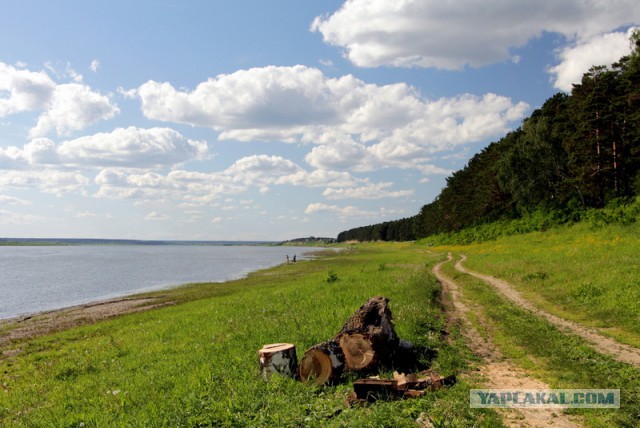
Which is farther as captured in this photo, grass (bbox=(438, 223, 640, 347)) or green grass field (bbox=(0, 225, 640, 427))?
grass (bbox=(438, 223, 640, 347))

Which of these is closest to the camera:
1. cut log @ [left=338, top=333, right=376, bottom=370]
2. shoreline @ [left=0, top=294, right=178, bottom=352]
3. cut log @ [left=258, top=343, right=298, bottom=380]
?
cut log @ [left=258, top=343, right=298, bottom=380]

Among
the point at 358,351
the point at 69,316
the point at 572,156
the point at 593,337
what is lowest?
the point at 69,316

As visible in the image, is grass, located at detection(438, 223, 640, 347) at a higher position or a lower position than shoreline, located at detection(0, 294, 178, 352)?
higher

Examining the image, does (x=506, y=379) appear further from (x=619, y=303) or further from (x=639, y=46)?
(x=639, y=46)

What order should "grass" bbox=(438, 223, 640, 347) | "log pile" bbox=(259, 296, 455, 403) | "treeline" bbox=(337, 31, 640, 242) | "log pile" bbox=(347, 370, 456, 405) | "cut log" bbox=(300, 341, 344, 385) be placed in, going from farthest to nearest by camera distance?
1. "treeline" bbox=(337, 31, 640, 242)
2. "grass" bbox=(438, 223, 640, 347)
3. "cut log" bbox=(300, 341, 344, 385)
4. "log pile" bbox=(259, 296, 455, 403)
5. "log pile" bbox=(347, 370, 456, 405)

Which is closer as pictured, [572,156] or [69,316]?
[69,316]

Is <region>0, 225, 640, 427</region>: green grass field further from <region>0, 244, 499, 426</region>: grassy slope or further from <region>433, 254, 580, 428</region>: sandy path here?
<region>433, 254, 580, 428</region>: sandy path

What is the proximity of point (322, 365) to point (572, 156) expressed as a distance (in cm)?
5064

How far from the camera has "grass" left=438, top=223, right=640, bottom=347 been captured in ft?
49.1

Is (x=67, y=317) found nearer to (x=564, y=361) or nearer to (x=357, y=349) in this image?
(x=357, y=349)

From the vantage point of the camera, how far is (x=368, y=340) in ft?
31.7

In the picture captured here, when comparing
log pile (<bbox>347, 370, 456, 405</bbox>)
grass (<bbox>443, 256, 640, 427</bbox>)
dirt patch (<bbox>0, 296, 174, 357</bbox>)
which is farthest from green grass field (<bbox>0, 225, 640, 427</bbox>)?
dirt patch (<bbox>0, 296, 174, 357</bbox>)

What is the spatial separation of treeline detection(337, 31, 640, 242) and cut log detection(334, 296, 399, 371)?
133ft

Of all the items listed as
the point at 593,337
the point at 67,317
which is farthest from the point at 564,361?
the point at 67,317
